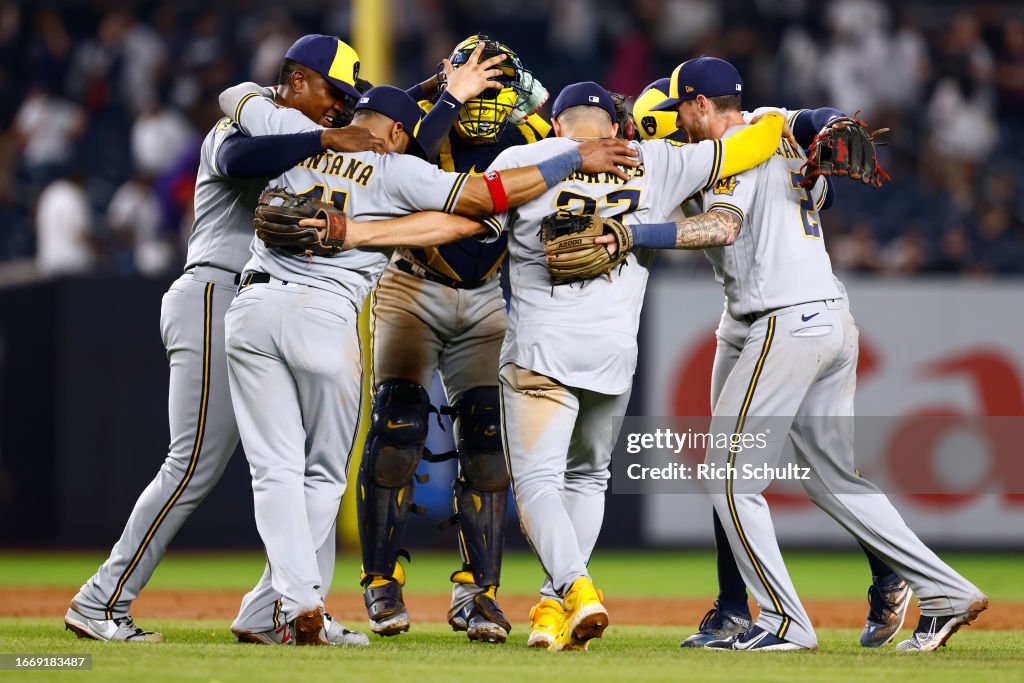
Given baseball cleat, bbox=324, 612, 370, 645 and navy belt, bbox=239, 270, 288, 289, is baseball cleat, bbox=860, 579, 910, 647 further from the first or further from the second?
navy belt, bbox=239, 270, 288, 289

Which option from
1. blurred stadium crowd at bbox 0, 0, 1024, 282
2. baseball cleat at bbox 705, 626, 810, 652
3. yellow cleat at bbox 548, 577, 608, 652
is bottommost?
baseball cleat at bbox 705, 626, 810, 652

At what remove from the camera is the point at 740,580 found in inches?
219

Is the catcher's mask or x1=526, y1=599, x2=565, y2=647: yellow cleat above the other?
the catcher's mask

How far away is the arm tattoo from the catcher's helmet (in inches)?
25.9

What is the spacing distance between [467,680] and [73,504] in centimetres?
722

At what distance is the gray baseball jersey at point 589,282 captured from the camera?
509cm

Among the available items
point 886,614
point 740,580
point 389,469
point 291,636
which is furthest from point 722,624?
point 291,636

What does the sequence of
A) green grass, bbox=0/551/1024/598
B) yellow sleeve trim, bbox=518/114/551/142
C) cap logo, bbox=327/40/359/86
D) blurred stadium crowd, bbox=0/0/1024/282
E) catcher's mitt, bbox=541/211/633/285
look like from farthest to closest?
blurred stadium crowd, bbox=0/0/1024/282 → green grass, bbox=0/551/1024/598 → yellow sleeve trim, bbox=518/114/551/142 → cap logo, bbox=327/40/359/86 → catcher's mitt, bbox=541/211/633/285

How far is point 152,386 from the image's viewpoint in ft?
34.2

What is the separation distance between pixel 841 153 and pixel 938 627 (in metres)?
1.83

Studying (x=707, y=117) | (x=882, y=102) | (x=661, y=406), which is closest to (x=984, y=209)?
(x=882, y=102)

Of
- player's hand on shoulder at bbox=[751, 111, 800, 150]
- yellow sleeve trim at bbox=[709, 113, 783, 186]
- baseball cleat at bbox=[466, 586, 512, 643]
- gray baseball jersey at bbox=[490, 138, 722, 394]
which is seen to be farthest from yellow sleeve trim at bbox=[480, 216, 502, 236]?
baseball cleat at bbox=[466, 586, 512, 643]

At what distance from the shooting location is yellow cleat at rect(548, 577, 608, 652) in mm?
4664

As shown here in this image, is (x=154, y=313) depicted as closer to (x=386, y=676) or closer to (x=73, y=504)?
(x=73, y=504)
